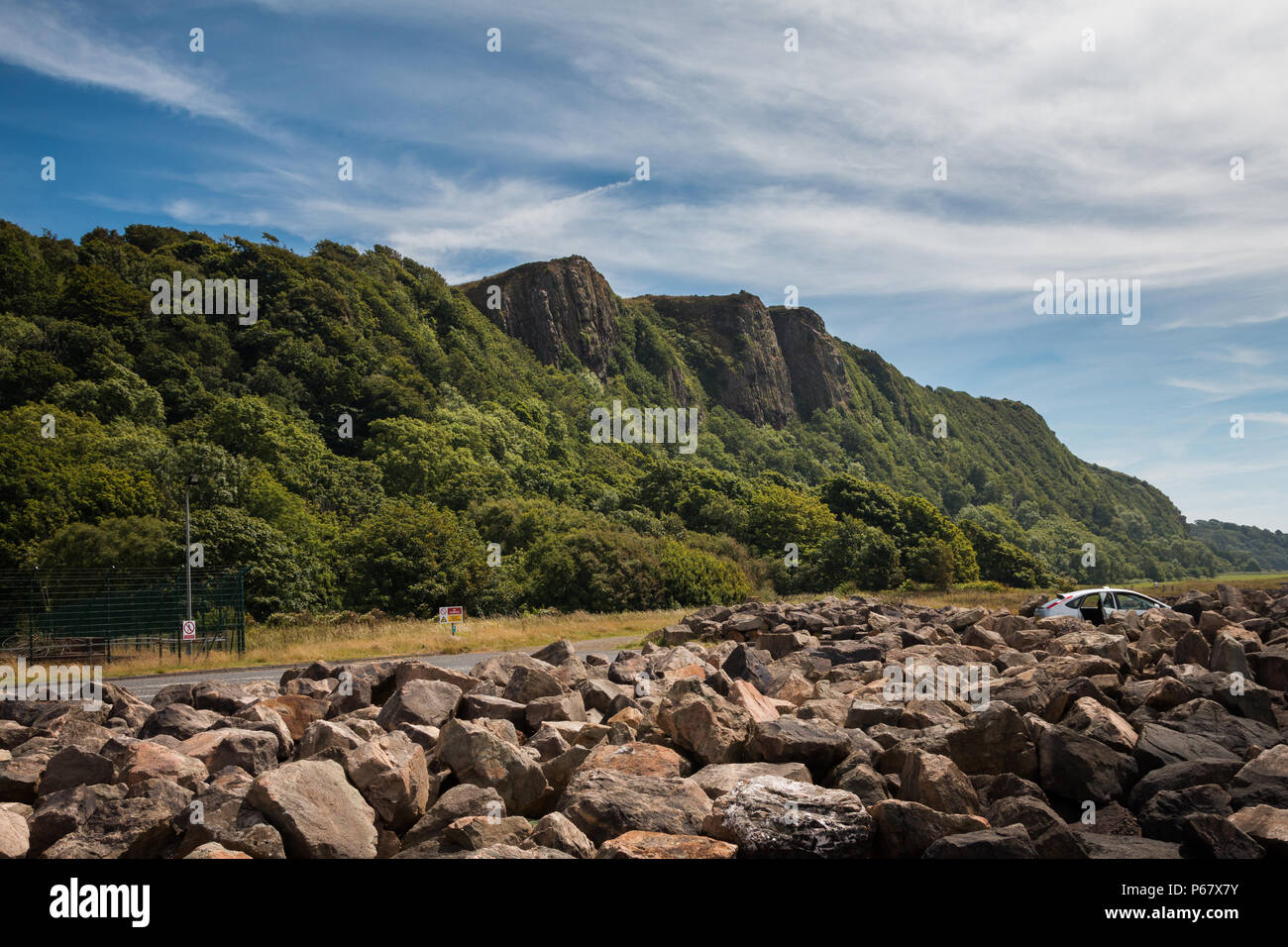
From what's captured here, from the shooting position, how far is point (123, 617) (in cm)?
3412

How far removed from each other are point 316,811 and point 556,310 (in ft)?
561

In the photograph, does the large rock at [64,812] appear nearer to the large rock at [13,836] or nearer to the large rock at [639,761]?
the large rock at [13,836]

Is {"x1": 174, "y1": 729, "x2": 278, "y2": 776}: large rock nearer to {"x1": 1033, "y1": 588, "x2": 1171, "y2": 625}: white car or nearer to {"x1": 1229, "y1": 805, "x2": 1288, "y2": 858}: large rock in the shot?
{"x1": 1229, "y1": 805, "x2": 1288, "y2": 858}: large rock

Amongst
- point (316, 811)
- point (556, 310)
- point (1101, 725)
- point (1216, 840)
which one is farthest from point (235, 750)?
point (556, 310)

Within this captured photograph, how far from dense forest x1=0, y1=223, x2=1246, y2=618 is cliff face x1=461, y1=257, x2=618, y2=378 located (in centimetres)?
1956

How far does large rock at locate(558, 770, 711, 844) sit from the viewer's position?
6.90 meters

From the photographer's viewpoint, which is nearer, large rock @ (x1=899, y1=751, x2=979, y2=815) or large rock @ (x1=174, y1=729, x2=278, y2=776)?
large rock @ (x1=899, y1=751, x2=979, y2=815)

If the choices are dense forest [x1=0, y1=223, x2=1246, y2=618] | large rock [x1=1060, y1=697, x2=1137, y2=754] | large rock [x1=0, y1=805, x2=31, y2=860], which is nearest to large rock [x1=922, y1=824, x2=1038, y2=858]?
large rock [x1=1060, y1=697, x2=1137, y2=754]

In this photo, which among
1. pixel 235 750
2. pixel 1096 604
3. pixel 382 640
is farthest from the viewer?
pixel 382 640

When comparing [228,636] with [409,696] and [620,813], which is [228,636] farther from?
[620,813]

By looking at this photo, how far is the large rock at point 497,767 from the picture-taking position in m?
8.00

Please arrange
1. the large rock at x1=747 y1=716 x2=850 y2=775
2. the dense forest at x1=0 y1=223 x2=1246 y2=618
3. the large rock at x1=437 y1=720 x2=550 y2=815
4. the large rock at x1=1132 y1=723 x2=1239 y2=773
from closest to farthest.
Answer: the large rock at x1=437 y1=720 x2=550 y2=815, the large rock at x1=747 y1=716 x2=850 y2=775, the large rock at x1=1132 y1=723 x2=1239 y2=773, the dense forest at x1=0 y1=223 x2=1246 y2=618

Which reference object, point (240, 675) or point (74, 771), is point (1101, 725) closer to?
point (74, 771)

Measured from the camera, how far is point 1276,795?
24.6ft
